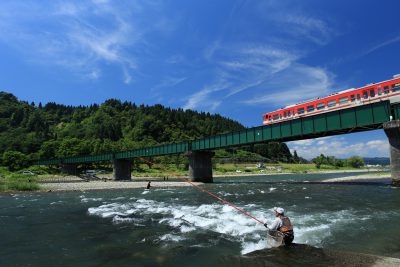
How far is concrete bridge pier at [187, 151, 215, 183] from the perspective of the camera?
62.3 m

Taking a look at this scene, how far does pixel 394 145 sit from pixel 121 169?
71.7 m

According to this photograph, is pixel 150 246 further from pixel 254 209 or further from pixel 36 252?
pixel 254 209

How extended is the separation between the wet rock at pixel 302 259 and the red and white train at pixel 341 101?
95.4 ft

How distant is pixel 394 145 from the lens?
32.8 m

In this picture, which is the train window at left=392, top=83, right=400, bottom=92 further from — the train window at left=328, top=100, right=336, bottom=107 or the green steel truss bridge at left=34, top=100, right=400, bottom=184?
the train window at left=328, top=100, right=336, bottom=107

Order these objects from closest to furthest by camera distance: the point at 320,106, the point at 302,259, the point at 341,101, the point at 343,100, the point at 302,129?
the point at 302,259, the point at 343,100, the point at 341,101, the point at 320,106, the point at 302,129

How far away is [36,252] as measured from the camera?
1213 cm

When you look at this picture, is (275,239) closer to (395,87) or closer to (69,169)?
(395,87)

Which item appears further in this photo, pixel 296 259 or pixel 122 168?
pixel 122 168

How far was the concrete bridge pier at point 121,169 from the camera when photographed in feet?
283

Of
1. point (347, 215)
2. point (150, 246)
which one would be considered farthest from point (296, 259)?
point (347, 215)

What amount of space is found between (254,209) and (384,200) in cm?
1163

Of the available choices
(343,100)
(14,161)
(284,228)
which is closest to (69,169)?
(14,161)

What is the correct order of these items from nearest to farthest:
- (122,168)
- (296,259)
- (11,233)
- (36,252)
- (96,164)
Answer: (296,259), (36,252), (11,233), (122,168), (96,164)
